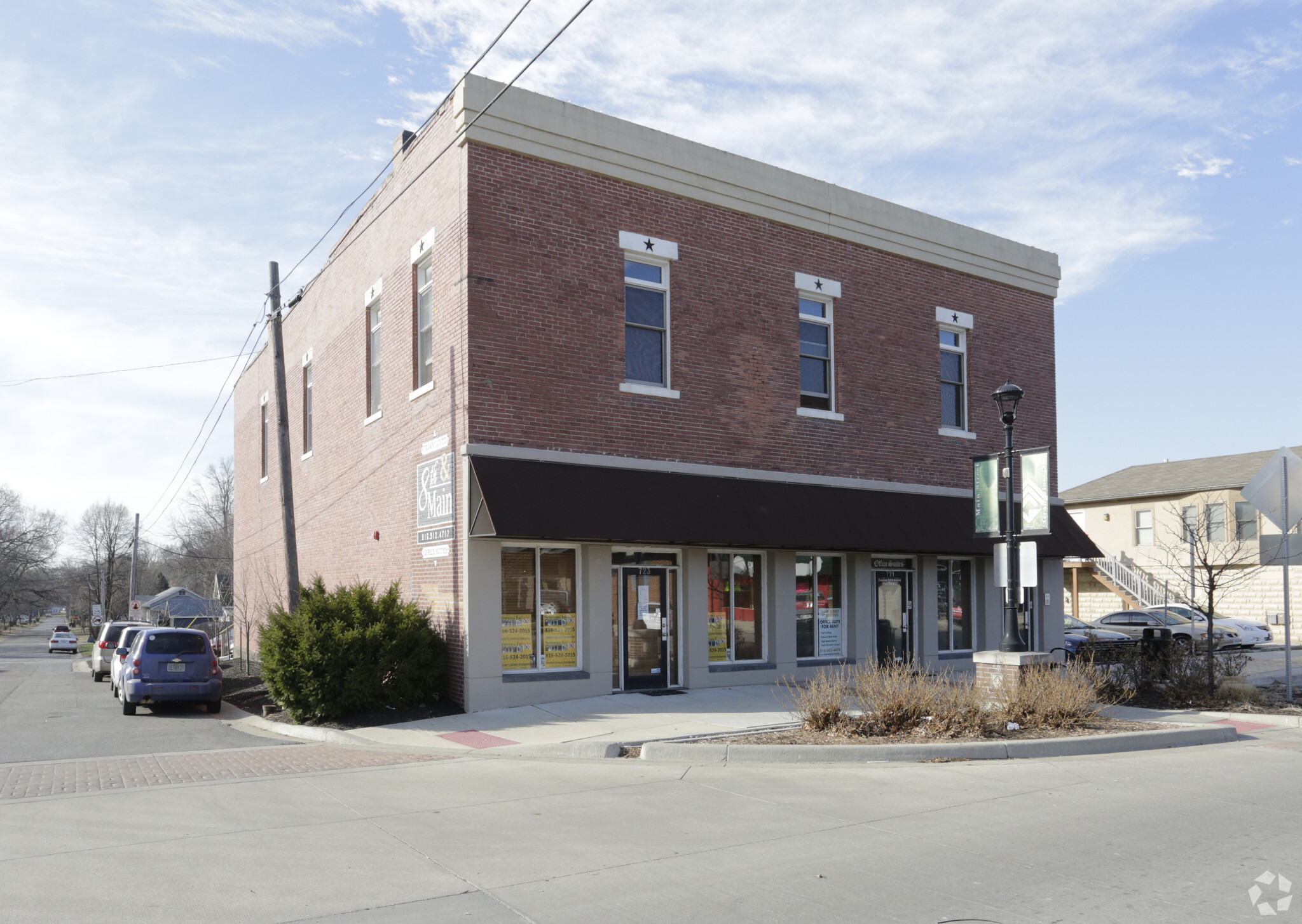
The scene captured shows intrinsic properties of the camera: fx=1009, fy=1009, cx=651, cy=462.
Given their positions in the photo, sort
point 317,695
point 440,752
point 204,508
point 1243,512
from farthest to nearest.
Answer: point 204,508 → point 1243,512 → point 317,695 → point 440,752

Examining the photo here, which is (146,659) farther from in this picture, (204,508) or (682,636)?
(204,508)

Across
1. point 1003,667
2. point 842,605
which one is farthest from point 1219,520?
point 1003,667

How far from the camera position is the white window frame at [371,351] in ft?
63.9

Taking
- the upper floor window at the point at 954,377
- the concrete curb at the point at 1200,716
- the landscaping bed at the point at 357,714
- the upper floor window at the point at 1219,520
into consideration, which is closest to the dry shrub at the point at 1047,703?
the concrete curb at the point at 1200,716

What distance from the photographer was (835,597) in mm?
19281

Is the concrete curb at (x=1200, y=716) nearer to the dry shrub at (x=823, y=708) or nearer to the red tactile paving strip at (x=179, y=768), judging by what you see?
the dry shrub at (x=823, y=708)

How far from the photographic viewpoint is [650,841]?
24.7 ft

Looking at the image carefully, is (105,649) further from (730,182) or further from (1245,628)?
(1245,628)

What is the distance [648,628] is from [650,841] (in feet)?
30.2

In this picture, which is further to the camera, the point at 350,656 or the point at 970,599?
the point at 970,599

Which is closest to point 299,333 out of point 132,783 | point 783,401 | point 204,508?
point 783,401

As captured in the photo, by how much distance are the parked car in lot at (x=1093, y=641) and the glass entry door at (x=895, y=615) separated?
3120 mm

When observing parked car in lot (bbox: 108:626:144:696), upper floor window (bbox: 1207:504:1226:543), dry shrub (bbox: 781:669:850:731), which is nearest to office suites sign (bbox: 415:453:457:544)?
dry shrub (bbox: 781:669:850:731)

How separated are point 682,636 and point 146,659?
31.1 feet
